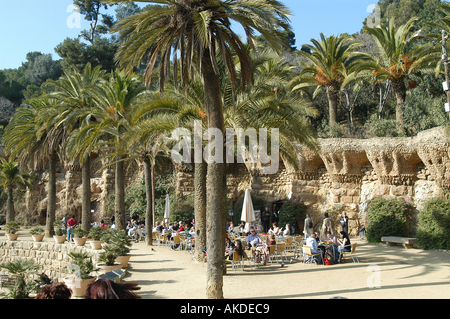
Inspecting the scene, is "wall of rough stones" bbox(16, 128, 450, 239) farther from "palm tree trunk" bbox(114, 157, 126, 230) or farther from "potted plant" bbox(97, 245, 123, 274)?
"potted plant" bbox(97, 245, 123, 274)

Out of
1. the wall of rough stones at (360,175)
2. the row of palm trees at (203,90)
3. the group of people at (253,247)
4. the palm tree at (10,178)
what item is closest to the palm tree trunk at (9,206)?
the palm tree at (10,178)

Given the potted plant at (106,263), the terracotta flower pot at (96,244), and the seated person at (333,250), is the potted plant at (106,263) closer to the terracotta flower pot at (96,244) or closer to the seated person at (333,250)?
the terracotta flower pot at (96,244)

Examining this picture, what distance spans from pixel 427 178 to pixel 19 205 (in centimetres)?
3087

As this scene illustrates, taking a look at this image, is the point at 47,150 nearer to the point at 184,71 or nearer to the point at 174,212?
the point at 174,212

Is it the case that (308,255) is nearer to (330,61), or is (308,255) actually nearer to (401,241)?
(401,241)

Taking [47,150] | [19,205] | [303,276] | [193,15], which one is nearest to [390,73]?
[303,276]

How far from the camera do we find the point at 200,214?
12.8 metres

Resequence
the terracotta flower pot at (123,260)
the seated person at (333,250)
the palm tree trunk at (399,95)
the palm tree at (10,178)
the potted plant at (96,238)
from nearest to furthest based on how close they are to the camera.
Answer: the terracotta flower pot at (123,260), the seated person at (333,250), the potted plant at (96,238), the palm tree trunk at (399,95), the palm tree at (10,178)

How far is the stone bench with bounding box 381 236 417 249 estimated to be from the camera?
15.2 m

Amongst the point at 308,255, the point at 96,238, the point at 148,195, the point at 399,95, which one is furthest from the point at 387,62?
the point at 96,238

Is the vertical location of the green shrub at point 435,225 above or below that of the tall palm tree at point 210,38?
below

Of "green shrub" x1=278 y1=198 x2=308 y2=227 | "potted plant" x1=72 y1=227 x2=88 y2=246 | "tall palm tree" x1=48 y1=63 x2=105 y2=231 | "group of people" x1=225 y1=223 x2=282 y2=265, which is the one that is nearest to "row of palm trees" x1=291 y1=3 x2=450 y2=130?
"green shrub" x1=278 y1=198 x2=308 y2=227

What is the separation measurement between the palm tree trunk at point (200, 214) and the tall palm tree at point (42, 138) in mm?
10573

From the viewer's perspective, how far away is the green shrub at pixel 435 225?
14484 mm
